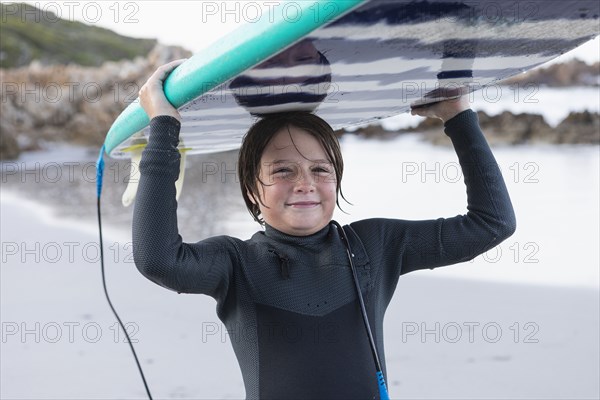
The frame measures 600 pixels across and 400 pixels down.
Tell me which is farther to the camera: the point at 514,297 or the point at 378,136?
the point at 378,136

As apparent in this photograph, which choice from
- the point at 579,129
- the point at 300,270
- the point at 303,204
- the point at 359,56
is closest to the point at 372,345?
the point at 300,270

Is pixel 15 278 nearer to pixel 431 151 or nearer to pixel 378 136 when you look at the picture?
pixel 431 151

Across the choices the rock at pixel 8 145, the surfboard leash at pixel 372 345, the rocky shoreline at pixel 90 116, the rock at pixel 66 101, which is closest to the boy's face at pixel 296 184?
the surfboard leash at pixel 372 345

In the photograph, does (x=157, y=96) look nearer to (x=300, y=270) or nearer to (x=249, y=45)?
(x=249, y=45)

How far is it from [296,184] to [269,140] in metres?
0.11

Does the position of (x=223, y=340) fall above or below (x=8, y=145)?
below

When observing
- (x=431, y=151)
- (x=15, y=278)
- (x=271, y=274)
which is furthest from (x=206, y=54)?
(x=431, y=151)

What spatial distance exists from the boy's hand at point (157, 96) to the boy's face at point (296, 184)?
23 cm

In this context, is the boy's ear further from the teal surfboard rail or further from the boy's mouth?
the teal surfboard rail

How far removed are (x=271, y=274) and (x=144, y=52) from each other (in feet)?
147

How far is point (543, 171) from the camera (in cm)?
809

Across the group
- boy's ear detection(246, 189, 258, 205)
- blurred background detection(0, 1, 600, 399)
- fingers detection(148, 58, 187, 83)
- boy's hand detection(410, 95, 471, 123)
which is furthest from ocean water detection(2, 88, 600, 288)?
fingers detection(148, 58, 187, 83)

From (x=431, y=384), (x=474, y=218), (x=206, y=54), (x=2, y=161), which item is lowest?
(x=431, y=384)

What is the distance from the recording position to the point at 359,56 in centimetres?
136
